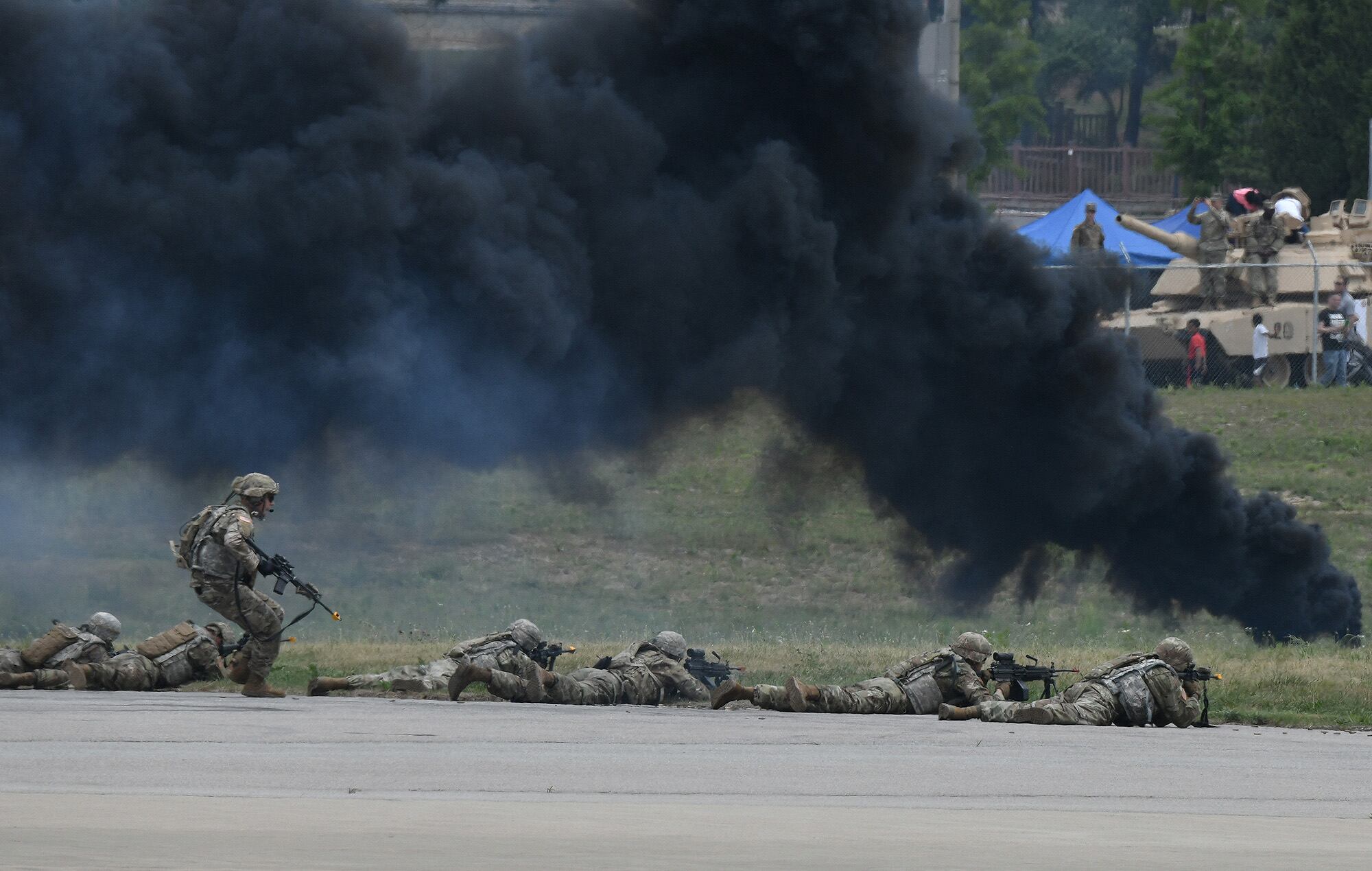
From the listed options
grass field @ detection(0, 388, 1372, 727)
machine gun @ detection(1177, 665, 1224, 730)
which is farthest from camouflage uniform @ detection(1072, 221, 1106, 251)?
machine gun @ detection(1177, 665, 1224, 730)

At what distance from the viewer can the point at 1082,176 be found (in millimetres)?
66500

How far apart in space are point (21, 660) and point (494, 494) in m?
13.3

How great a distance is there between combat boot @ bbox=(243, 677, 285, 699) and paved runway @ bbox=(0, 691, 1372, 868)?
279mm

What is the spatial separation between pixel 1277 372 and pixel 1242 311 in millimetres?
1245

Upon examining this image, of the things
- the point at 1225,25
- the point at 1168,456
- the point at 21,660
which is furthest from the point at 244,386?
the point at 1225,25

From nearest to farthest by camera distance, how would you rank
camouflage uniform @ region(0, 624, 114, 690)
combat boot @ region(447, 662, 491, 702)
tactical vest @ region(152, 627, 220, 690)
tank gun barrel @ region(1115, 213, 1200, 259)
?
combat boot @ region(447, 662, 491, 702) < camouflage uniform @ region(0, 624, 114, 690) < tactical vest @ region(152, 627, 220, 690) < tank gun barrel @ region(1115, 213, 1200, 259)

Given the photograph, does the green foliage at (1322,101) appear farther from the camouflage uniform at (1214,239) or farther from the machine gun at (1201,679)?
the machine gun at (1201,679)

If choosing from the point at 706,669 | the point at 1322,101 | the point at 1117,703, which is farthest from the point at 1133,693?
the point at 1322,101

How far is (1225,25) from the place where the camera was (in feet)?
192

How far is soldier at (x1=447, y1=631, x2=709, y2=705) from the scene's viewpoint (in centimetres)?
1585

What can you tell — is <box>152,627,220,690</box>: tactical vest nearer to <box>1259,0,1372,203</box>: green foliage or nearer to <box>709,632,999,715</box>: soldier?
<box>709,632,999,715</box>: soldier

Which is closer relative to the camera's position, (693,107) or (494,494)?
(693,107)

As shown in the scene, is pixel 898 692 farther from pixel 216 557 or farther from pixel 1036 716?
pixel 216 557

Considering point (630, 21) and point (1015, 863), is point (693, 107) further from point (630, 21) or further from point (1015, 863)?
point (1015, 863)
